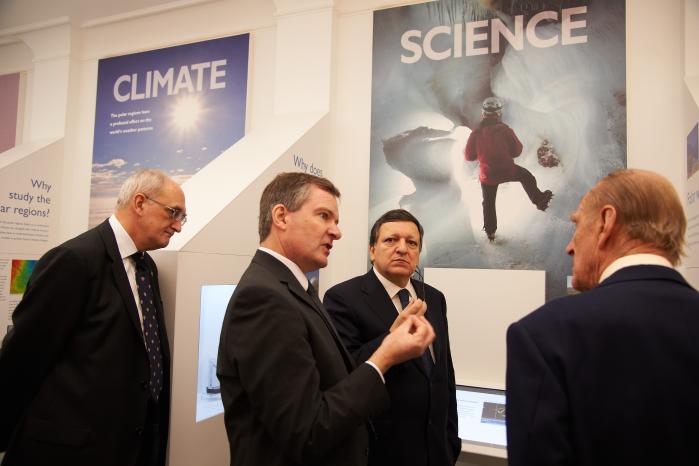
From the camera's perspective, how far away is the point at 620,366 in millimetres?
912

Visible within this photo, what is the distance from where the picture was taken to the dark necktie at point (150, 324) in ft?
5.91

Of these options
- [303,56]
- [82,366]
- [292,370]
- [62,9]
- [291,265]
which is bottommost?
[82,366]

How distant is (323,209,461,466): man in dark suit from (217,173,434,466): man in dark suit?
39 centimetres

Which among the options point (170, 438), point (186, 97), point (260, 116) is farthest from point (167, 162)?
point (170, 438)

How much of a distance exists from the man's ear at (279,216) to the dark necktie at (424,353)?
0.82m

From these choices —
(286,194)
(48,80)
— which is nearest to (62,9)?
(48,80)

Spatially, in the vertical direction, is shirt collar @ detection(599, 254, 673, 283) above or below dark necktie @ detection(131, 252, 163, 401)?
above

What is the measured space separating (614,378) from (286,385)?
70cm

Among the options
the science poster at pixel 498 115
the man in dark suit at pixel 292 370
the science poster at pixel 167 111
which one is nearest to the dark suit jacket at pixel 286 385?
the man in dark suit at pixel 292 370

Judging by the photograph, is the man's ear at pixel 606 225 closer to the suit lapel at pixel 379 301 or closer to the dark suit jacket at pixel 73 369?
the suit lapel at pixel 379 301

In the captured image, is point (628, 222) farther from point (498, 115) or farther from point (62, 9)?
point (62, 9)

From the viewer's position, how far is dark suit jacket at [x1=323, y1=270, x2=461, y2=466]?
1831mm

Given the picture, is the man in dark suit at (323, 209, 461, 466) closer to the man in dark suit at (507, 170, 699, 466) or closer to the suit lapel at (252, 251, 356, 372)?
the suit lapel at (252, 251, 356, 372)

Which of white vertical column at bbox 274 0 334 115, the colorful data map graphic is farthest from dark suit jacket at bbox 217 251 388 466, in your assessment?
the colorful data map graphic
